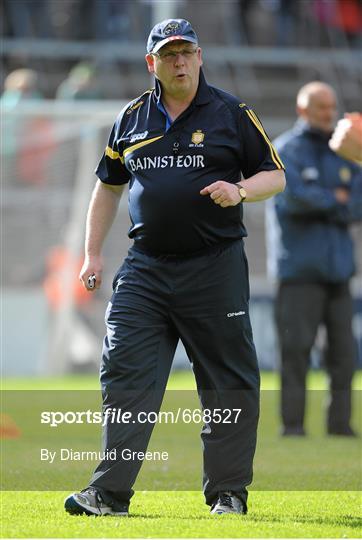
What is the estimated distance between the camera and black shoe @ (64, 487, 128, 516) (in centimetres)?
551

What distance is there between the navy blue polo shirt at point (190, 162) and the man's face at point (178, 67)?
7 centimetres

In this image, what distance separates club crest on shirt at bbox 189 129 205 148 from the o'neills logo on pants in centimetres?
5

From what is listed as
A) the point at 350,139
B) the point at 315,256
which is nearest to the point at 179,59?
the point at 350,139

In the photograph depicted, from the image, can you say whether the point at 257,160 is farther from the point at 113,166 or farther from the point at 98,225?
the point at 98,225

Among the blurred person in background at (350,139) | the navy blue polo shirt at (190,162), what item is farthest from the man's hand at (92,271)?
the blurred person in background at (350,139)

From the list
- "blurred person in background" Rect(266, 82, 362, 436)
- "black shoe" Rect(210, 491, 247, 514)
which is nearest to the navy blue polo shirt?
"black shoe" Rect(210, 491, 247, 514)

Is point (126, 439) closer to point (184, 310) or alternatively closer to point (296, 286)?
point (184, 310)

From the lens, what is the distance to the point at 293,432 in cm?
Result: 952

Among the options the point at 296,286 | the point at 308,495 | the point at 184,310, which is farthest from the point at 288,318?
the point at 184,310

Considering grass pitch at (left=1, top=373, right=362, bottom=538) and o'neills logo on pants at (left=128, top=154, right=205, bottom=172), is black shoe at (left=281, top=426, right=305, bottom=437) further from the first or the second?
o'neills logo on pants at (left=128, top=154, right=205, bottom=172)

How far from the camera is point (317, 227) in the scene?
985cm

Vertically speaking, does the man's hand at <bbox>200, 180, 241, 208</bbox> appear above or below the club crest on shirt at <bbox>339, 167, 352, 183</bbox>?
above

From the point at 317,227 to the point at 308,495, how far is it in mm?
3757

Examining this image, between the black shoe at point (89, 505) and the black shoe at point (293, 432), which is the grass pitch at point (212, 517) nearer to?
the black shoe at point (89, 505)
